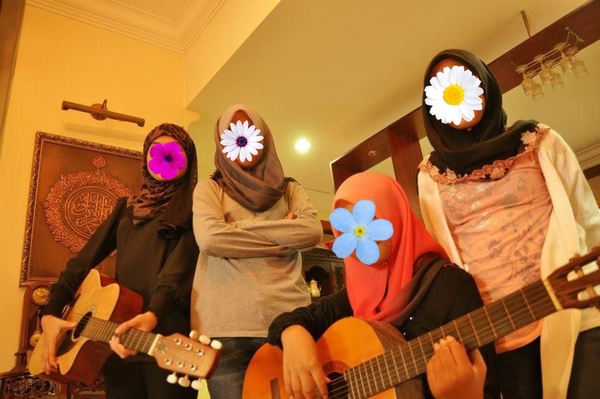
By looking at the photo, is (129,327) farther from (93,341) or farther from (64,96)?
(64,96)

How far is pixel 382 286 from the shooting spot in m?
1.08

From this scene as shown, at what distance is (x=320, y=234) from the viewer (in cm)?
135

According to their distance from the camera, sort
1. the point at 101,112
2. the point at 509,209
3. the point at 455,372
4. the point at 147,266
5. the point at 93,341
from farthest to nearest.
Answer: the point at 101,112 → the point at 147,266 → the point at 93,341 → the point at 509,209 → the point at 455,372

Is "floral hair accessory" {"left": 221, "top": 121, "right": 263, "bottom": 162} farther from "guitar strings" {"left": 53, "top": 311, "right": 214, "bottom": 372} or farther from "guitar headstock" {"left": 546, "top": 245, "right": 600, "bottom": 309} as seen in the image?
→ "guitar headstock" {"left": 546, "top": 245, "right": 600, "bottom": 309}

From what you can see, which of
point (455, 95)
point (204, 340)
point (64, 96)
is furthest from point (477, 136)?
point (64, 96)

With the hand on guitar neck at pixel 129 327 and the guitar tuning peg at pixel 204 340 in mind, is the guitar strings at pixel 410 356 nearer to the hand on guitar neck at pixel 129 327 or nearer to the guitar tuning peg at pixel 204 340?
the guitar tuning peg at pixel 204 340

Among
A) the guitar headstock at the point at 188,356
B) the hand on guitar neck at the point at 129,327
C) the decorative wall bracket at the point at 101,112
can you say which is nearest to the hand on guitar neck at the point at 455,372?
the guitar headstock at the point at 188,356

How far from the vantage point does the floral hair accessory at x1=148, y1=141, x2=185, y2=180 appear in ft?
5.06

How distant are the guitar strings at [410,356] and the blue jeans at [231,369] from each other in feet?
0.99

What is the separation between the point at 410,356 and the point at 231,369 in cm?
53

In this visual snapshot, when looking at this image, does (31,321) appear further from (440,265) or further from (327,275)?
(327,275)


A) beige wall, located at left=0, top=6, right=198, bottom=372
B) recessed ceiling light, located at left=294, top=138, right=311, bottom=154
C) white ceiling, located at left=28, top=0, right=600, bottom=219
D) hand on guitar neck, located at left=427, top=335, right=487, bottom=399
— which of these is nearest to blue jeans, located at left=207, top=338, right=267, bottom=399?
hand on guitar neck, located at left=427, top=335, right=487, bottom=399

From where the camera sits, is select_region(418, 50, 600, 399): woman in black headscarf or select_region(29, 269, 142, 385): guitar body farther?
select_region(29, 269, 142, 385): guitar body

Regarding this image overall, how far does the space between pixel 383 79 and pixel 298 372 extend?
258 centimetres
